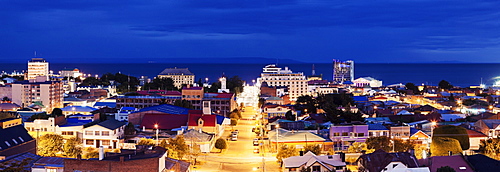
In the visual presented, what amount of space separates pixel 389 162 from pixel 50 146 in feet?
49.1

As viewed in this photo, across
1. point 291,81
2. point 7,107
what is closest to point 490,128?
point 7,107

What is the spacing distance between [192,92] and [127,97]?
5550 millimetres

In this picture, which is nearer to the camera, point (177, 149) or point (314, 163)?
point (314, 163)

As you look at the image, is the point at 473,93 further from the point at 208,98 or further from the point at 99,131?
the point at 99,131

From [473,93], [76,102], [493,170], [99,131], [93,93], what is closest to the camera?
[493,170]

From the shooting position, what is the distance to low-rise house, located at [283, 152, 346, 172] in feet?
67.5

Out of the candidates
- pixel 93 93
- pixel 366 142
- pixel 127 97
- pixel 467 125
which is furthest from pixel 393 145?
pixel 93 93

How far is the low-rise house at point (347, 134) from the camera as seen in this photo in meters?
28.7

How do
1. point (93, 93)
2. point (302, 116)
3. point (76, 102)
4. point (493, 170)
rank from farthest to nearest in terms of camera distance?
point (93, 93)
point (76, 102)
point (302, 116)
point (493, 170)

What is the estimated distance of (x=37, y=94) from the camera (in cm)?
→ 5219

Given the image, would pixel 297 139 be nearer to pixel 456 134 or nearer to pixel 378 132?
pixel 378 132

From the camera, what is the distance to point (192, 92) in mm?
47656

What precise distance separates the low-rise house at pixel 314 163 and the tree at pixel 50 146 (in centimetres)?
1071

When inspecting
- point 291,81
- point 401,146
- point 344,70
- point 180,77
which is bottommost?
point 401,146
